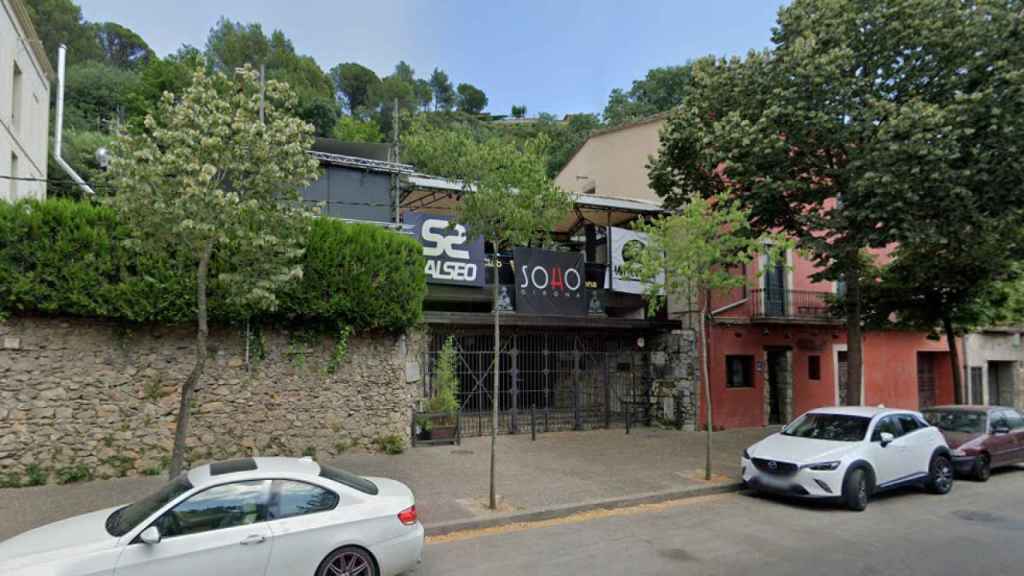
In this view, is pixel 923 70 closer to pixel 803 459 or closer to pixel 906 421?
pixel 906 421

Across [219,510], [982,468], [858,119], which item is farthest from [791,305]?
[219,510]

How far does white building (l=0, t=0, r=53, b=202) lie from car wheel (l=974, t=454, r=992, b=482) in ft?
66.1

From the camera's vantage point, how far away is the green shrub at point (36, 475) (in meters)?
9.31

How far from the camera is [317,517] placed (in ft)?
17.7

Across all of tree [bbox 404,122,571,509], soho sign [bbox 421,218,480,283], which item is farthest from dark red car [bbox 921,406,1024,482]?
soho sign [bbox 421,218,480,283]

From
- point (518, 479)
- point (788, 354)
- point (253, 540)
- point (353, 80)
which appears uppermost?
point (353, 80)

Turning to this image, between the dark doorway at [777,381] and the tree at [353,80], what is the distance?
76425 millimetres

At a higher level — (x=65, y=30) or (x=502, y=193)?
(x=65, y=30)

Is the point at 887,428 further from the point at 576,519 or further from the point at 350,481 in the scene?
the point at 350,481

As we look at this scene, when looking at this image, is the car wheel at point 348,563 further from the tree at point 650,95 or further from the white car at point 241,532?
the tree at point 650,95

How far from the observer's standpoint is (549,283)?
16109mm

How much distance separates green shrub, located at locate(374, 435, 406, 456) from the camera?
12.1m

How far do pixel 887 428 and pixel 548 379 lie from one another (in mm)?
8207

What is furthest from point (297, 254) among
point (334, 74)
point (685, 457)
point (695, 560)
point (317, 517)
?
point (334, 74)
